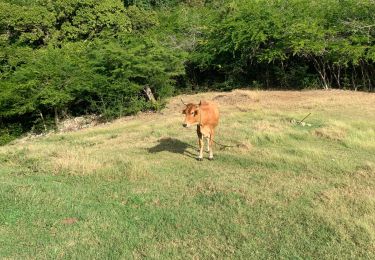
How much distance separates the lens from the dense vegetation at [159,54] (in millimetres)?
23219

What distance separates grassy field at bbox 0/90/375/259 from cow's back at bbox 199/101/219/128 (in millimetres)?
884

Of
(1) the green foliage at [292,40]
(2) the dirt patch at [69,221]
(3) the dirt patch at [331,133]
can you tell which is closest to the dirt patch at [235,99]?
(1) the green foliage at [292,40]

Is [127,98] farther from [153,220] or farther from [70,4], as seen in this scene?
[153,220]

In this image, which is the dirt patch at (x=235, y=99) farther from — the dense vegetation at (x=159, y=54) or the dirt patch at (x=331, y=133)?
the dirt patch at (x=331, y=133)

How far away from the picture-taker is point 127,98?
23438mm

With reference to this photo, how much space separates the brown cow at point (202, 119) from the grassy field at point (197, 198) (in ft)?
1.73

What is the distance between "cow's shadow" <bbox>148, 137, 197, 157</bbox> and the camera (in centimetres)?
1174

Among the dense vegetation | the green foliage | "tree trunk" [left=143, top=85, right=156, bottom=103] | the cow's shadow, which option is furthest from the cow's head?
the green foliage

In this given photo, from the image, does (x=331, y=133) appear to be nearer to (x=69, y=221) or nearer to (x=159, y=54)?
(x=69, y=221)

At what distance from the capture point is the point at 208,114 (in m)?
10.9

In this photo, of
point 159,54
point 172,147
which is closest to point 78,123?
point 159,54

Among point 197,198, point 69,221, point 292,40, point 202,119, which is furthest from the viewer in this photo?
point 292,40

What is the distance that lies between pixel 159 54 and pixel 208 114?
13.2 metres

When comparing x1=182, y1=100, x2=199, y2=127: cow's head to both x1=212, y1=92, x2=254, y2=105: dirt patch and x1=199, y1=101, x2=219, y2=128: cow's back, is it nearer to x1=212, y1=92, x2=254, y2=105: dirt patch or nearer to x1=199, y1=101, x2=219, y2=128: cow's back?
x1=199, y1=101, x2=219, y2=128: cow's back
